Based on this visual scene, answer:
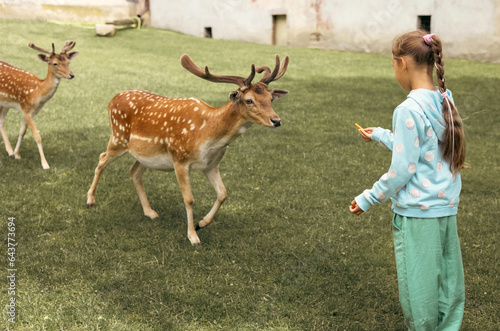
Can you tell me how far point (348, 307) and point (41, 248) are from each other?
2722 millimetres

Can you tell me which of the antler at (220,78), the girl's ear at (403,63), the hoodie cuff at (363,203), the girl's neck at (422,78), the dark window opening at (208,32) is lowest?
the dark window opening at (208,32)

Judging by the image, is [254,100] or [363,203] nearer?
[363,203]

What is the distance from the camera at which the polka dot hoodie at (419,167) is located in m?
2.84

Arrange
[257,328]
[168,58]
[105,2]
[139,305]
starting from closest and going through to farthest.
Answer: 1. [257,328]
2. [139,305]
3. [168,58]
4. [105,2]

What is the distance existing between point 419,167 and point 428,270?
1.85 ft

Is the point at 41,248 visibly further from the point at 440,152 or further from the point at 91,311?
the point at 440,152

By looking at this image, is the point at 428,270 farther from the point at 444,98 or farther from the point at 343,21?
the point at 343,21

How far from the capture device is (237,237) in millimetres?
5207

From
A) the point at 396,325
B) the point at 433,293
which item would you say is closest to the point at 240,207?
the point at 396,325

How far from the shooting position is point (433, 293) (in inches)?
118

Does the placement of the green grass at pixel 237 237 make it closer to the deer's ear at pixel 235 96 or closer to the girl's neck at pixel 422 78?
the deer's ear at pixel 235 96

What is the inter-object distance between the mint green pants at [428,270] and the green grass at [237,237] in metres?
0.82

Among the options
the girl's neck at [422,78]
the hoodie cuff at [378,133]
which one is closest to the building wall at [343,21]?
the hoodie cuff at [378,133]

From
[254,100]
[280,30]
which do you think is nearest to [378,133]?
[254,100]
